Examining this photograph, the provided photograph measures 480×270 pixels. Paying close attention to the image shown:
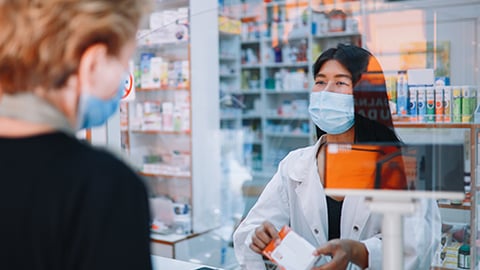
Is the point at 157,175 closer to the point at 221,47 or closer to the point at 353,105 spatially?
the point at 221,47

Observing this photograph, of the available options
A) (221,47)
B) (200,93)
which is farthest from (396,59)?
(221,47)

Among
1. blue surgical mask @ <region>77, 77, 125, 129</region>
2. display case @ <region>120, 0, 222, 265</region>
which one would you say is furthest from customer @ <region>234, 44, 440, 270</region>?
display case @ <region>120, 0, 222, 265</region>

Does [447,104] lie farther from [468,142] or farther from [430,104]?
[468,142]

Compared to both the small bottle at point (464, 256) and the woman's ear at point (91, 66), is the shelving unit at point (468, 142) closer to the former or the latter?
the small bottle at point (464, 256)

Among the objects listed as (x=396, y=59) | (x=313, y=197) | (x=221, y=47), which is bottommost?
(x=313, y=197)

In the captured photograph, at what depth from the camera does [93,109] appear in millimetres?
817

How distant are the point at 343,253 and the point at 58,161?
96 centimetres

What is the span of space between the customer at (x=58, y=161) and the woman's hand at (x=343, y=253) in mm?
759

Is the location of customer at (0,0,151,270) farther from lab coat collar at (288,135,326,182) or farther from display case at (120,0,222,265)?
display case at (120,0,222,265)

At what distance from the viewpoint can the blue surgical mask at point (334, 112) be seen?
1.72 metres

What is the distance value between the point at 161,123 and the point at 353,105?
355 cm

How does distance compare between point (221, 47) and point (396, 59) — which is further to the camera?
point (221, 47)

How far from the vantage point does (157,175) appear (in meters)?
5.17

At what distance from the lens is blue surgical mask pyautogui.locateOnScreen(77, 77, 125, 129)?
786mm
